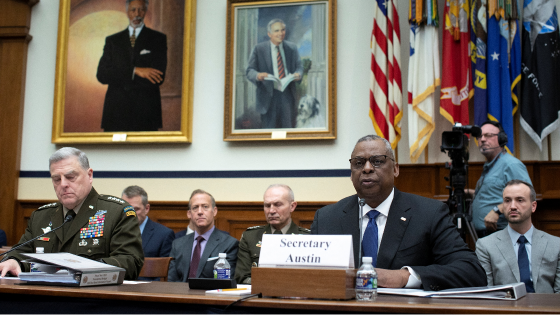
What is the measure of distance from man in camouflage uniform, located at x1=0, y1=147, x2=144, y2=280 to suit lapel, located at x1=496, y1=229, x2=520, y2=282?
2.45 metres

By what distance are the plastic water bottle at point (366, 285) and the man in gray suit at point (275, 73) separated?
406cm

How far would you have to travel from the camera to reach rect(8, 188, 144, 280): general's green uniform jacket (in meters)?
2.85

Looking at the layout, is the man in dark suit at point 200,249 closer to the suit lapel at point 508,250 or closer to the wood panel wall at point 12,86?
the suit lapel at point 508,250

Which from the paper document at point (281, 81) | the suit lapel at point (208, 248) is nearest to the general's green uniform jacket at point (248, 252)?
the suit lapel at point (208, 248)

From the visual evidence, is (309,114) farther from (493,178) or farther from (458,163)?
(493,178)

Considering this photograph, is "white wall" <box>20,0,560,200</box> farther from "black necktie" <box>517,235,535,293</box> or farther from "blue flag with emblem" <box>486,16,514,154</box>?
"black necktie" <box>517,235,535,293</box>

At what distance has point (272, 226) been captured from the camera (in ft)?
14.3

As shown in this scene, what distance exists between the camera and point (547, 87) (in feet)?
16.7

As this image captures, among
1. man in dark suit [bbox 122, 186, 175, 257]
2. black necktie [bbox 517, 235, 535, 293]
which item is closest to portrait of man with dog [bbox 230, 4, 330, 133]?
man in dark suit [bbox 122, 186, 175, 257]

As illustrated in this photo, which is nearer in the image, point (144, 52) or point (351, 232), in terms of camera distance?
point (351, 232)

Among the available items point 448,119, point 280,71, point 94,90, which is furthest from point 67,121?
point 448,119

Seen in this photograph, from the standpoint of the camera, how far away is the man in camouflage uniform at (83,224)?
286cm

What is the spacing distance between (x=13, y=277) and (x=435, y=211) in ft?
6.94

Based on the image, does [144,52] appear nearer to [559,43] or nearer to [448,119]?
[448,119]
